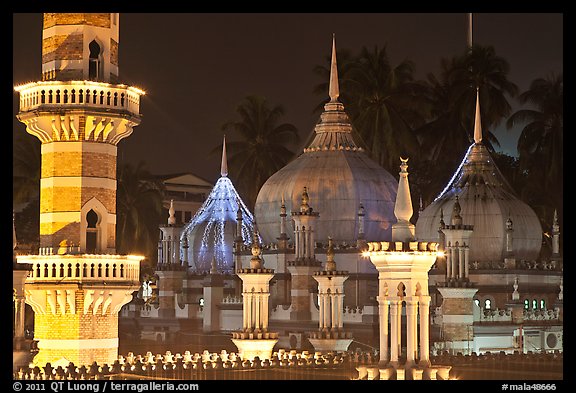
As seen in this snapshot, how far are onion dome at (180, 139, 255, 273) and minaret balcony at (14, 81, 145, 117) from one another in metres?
26.6

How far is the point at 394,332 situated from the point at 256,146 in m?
46.1

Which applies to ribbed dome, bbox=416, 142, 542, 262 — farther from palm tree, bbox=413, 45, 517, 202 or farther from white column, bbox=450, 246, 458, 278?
palm tree, bbox=413, 45, 517, 202

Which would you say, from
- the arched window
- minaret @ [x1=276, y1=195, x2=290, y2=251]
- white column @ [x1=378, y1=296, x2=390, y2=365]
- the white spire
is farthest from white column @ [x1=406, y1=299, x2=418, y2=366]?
minaret @ [x1=276, y1=195, x2=290, y2=251]

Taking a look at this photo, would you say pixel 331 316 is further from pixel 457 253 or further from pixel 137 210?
pixel 137 210

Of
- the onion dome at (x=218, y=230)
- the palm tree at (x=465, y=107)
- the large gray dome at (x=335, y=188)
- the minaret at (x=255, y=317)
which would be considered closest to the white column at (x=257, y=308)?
the minaret at (x=255, y=317)

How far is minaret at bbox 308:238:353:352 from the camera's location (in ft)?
134

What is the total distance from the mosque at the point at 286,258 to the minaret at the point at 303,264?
0.18 feet

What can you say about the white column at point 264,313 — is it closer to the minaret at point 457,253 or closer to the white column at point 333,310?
the white column at point 333,310
